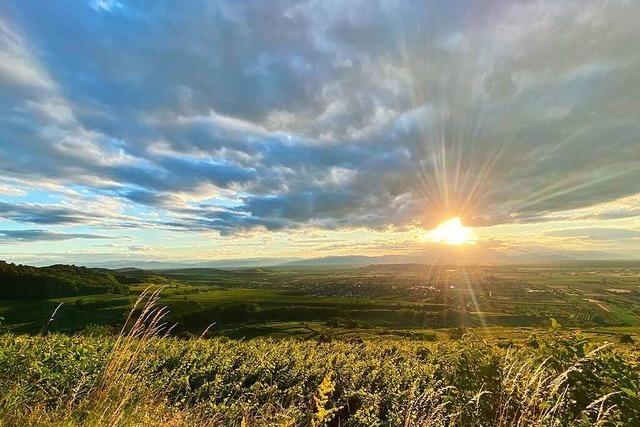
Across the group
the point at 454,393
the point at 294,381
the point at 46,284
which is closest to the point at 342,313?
the point at 46,284

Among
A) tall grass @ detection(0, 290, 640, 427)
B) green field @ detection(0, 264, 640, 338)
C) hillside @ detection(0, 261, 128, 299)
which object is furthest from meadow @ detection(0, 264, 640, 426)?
hillside @ detection(0, 261, 128, 299)

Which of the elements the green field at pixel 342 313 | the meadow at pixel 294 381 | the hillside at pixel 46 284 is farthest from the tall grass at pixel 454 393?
the hillside at pixel 46 284

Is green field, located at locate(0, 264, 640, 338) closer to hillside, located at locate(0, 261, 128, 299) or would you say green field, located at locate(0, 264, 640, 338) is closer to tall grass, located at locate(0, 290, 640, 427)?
hillside, located at locate(0, 261, 128, 299)

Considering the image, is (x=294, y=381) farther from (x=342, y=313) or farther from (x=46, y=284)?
(x=46, y=284)

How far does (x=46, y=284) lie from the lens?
14362 centimetres

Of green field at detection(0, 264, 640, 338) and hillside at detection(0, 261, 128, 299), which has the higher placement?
hillside at detection(0, 261, 128, 299)

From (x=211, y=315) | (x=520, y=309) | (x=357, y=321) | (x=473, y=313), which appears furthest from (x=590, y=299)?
(x=211, y=315)

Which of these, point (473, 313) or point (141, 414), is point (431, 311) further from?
point (141, 414)

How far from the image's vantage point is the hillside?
137 m

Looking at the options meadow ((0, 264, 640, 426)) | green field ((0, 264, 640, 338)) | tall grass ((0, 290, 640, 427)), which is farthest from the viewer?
green field ((0, 264, 640, 338))

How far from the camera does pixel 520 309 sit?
146 m

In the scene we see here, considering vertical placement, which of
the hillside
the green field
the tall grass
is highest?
the tall grass

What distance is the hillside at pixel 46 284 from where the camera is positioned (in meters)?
137

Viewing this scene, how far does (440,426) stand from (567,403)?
1667 mm
